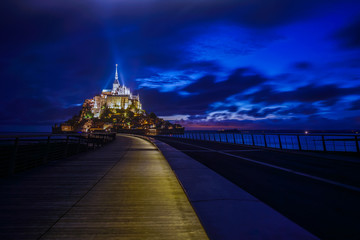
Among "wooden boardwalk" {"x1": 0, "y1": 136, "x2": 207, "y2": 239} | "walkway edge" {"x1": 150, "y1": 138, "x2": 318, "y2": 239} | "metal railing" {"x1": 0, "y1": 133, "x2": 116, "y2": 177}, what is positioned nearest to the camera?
"walkway edge" {"x1": 150, "y1": 138, "x2": 318, "y2": 239}

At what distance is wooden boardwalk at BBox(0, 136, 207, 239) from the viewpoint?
9.41 ft

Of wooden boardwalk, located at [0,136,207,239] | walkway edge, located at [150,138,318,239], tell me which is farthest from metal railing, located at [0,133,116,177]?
walkway edge, located at [150,138,318,239]


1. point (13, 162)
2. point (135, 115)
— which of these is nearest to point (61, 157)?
point (13, 162)

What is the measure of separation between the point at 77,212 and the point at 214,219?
2.51 meters

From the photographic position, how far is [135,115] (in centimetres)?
19475

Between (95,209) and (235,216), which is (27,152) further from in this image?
(235,216)

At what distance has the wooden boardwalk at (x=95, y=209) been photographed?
2869 millimetres

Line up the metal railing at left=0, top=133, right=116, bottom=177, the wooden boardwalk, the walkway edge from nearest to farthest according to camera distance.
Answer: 1. the walkway edge
2. the wooden boardwalk
3. the metal railing at left=0, top=133, right=116, bottom=177

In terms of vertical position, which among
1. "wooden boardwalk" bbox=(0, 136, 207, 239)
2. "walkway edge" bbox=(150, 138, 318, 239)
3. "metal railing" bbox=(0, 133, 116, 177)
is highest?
"metal railing" bbox=(0, 133, 116, 177)

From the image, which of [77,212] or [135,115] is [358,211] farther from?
[135,115]

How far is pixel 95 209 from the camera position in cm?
370

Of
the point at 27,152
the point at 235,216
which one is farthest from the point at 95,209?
the point at 27,152

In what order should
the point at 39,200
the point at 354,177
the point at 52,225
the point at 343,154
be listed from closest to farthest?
the point at 52,225, the point at 39,200, the point at 354,177, the point at 343,154

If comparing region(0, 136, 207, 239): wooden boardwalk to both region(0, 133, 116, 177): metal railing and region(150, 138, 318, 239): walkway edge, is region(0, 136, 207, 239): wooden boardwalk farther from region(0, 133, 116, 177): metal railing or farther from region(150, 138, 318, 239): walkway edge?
region(0, 133, 116, 177): metal railing
